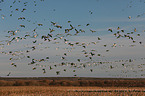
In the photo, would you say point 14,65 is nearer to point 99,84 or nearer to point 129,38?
point 129,38

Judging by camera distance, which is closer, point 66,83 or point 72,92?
point 72,92

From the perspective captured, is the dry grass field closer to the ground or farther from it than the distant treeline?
closer to the ground

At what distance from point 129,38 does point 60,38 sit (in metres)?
5.71

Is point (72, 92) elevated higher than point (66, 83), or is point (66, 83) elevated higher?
point (66, 83)

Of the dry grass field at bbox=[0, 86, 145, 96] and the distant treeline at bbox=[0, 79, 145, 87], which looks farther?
the distant treeline at bbox=[0, 79, 145, 87]

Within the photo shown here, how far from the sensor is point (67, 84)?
172 ft

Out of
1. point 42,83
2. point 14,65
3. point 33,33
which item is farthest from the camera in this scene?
point 42,83

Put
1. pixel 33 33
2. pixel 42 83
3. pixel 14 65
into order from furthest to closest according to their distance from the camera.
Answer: pixel 42 83
pixel 14 65
pixel 33 33

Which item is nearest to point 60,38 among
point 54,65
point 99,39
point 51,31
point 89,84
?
point 51,31

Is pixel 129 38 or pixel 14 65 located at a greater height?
pixel 129 38

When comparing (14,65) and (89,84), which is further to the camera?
(89,84)

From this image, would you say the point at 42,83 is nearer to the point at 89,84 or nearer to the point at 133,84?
the point at 89,84

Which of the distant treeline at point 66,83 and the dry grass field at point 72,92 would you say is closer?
the dry grass field at point 72,92

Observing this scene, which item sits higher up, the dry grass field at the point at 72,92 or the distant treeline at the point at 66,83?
the distant treeline at the point at 66,83
